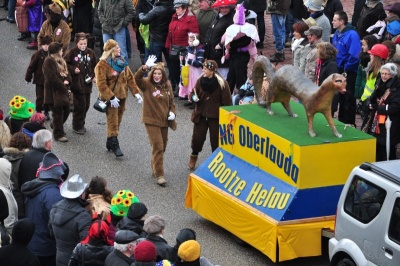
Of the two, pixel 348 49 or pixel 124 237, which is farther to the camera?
pixel 348 49

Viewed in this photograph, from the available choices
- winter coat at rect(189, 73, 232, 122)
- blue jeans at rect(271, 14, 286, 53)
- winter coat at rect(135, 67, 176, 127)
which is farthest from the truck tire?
blue jeans at rect(271, 14, 286, 53)

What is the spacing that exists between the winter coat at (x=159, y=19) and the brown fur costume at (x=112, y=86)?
357 cm

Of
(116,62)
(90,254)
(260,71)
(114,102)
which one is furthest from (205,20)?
(90,254)

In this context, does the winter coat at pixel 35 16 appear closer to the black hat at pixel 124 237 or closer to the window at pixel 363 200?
the window at pixel 363 200

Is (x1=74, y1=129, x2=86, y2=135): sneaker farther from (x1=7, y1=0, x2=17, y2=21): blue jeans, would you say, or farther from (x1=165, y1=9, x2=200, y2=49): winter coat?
(x1=7, y1=0, x2=17, y2=21): blue jeans

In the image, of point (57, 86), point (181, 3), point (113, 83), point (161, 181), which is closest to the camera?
point (161, 181)

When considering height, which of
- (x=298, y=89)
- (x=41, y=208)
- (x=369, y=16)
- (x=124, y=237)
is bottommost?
(x=41, y=208)

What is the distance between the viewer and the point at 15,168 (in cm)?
1143

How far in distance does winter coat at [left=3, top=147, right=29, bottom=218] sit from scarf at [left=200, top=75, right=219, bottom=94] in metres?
3.40

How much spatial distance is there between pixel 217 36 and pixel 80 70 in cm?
253

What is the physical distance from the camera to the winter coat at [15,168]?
37.2 ft

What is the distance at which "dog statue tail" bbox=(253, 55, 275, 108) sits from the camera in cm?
1272

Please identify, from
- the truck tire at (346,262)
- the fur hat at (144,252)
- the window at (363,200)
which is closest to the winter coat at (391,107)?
the window at (363,200)

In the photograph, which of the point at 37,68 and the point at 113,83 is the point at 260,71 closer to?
the point at 113,83
